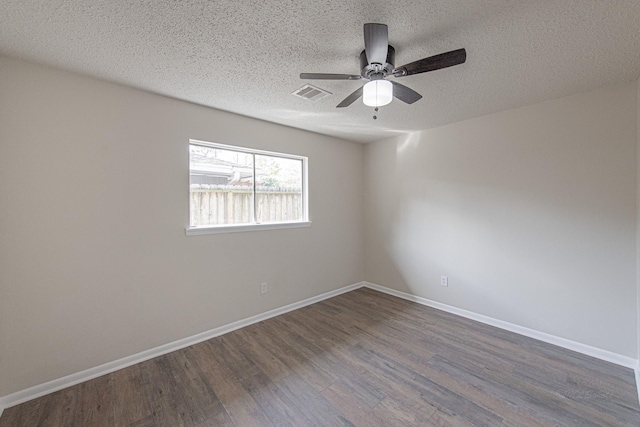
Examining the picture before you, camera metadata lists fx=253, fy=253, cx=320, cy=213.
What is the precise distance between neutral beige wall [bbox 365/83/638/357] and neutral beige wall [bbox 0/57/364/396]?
7.58ft

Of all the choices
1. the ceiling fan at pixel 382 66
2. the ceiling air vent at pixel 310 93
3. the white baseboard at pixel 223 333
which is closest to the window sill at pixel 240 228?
the white baseboard at pixel 223 333

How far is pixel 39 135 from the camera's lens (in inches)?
74.0

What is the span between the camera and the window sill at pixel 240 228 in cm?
259

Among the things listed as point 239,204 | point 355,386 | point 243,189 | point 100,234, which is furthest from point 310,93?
point 355,386

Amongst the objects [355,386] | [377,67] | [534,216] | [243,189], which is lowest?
[355,386]

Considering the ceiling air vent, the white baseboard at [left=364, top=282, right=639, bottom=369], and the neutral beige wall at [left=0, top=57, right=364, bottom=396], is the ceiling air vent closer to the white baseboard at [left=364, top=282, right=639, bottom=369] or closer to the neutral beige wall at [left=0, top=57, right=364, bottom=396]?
the neutral beige wall at [left=0, top=57, right=364, bottom=396]

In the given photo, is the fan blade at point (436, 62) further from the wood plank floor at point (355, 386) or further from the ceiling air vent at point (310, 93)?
the wood plank floor at point (355, 386)

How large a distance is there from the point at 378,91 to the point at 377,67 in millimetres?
140

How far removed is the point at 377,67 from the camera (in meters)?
1.61

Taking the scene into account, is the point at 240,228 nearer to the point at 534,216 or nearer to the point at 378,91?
the point at 378,91

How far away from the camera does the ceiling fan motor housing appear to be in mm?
1607

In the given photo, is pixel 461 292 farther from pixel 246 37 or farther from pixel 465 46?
pixel 246 37

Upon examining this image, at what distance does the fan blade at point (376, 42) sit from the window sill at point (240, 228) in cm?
212

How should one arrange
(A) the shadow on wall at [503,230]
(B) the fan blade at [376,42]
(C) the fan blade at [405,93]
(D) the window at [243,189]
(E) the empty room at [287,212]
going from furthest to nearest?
(D) the window at [243,189] → (A) the shadow on wall at [503,230] → (C) the fan blade at [405,93] → (E) the empty room at [287,212] → (B) the fan blade at [376,42]
